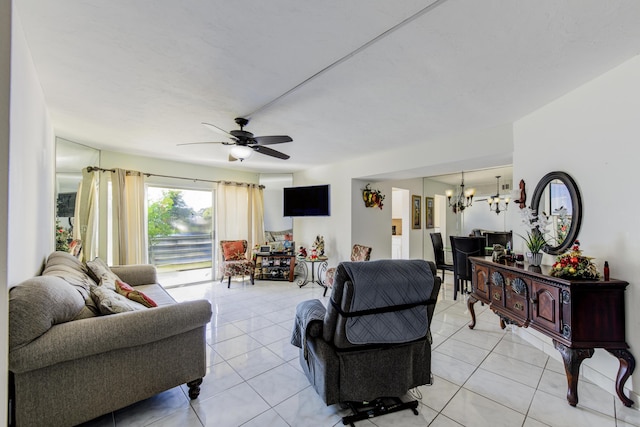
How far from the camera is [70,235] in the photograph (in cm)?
361

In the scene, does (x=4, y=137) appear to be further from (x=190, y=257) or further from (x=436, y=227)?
(x=436, y=227)

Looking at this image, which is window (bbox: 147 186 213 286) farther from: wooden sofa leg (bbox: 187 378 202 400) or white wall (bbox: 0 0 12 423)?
white wall (bbox: 0 0 12 423)

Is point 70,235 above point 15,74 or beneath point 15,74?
beneath

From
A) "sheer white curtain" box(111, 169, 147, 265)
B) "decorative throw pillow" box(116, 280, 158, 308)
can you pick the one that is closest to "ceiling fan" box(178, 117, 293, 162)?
"decorative throw pillow" box(116, 280, 158, 308)

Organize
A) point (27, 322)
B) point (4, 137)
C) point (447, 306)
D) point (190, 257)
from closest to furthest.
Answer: point (4, 137)
point (27, 322)
point (447, 306)
point (190, 257)

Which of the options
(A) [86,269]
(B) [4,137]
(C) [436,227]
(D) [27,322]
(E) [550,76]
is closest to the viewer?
(B) [4,137]

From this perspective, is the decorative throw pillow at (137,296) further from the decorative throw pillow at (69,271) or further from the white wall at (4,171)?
the white wall at (4,171)

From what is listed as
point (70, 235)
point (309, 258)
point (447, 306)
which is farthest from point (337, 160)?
point (70, 235)

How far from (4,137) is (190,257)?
4.66 metres

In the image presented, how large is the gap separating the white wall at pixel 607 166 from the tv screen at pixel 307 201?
11.8ft

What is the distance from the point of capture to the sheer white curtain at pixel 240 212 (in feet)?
18.0

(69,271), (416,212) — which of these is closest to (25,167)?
(69,271)

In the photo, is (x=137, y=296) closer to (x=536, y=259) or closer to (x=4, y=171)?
(x=4, y=171)

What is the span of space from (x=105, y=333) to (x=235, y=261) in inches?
144
